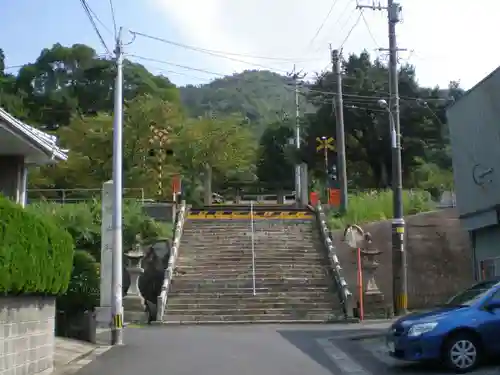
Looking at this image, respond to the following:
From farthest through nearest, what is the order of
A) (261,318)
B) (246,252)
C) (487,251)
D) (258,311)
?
(246,252) → (258,311) → (261,318) → (487,251)

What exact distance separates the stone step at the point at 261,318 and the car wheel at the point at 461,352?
1203cm

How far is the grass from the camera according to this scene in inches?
1240

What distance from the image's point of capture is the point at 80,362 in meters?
13.4

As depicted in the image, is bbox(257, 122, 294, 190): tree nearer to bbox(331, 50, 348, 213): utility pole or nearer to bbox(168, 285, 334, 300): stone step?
bbox(331, 50, 348, 213): utility pole

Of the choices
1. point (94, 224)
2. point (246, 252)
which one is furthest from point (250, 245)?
point (94, 224)

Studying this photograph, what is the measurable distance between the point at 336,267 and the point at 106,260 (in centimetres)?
1184

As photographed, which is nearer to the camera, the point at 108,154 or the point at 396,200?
the point at 396,200

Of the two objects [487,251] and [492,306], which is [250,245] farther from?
[492,306]

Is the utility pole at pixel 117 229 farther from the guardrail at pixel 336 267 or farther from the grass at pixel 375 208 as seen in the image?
the grass at pixel 375 208

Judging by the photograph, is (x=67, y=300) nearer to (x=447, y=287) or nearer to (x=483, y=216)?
(x=483, y=216)

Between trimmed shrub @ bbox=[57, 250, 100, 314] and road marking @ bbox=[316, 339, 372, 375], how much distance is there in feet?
22.3

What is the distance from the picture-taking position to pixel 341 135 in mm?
35906

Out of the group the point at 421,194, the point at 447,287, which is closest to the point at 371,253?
the point at 447,287

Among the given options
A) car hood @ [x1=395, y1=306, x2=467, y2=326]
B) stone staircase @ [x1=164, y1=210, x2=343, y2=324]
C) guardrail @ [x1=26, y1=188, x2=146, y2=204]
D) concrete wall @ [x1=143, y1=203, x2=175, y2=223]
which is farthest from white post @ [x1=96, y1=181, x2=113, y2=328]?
guardrail @ [x1=26, y1=188, x2=146, y2=204]
